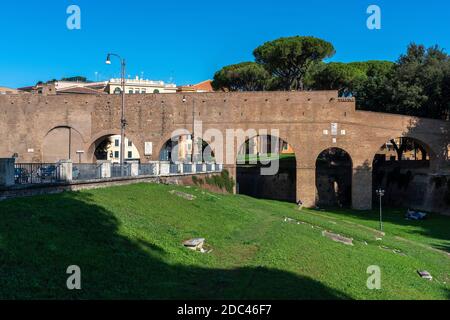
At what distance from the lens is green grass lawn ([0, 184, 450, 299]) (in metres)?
7.40

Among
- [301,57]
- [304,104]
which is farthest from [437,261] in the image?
[301,57]

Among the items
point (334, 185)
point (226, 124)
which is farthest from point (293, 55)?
point (334, 185)

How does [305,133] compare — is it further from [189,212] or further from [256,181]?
[189,212]

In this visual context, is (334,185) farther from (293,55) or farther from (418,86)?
(293,55)

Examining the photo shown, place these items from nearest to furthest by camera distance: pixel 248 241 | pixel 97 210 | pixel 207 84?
pixel 97 210
pixel 248 241
pixel 207 84

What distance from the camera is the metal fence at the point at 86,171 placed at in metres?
15.9

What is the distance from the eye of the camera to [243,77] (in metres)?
53.0

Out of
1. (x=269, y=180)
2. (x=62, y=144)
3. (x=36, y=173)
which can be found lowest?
(x=269, y=180)

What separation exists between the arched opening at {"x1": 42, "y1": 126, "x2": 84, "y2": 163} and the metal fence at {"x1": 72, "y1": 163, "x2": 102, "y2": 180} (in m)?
21.2

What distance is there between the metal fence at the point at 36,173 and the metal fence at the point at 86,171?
1457 mm

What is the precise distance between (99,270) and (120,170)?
12027 millimetres

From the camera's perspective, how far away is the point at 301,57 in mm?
43438

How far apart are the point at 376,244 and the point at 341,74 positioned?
32.1 m

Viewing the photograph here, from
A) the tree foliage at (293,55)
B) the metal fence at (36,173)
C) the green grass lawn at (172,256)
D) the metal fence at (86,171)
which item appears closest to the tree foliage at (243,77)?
the tree foliage at (293,55)
